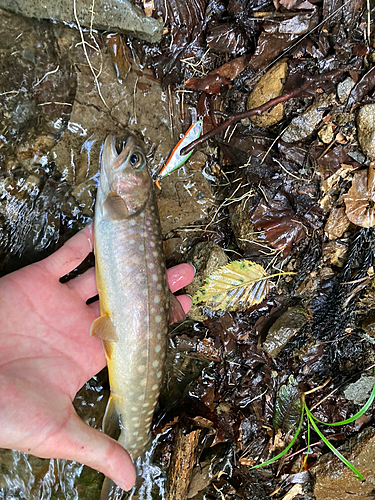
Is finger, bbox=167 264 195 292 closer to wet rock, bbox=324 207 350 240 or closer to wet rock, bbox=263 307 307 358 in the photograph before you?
wet rock, bbox=263 307 307 358

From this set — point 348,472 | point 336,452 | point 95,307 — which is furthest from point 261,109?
point 348,472

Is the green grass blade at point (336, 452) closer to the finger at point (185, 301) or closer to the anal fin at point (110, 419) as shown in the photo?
the finger at point (185, 301)

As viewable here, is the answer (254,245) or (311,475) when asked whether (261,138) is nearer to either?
(254,245)

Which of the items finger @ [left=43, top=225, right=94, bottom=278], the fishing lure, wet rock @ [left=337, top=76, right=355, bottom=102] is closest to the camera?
finger @ [left=43, top=225, right=94, bottom=278]

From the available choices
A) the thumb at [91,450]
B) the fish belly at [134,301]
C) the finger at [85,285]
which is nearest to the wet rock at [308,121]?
the fish belly at [134,301]

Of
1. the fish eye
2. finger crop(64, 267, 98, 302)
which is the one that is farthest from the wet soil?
the fish eye
